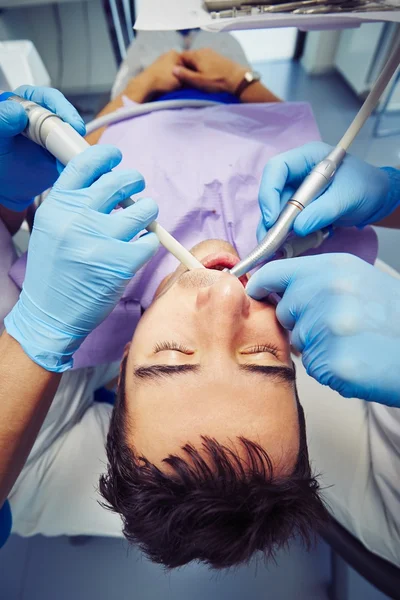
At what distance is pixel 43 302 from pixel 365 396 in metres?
0.59

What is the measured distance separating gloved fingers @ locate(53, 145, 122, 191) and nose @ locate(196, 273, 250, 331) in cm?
31

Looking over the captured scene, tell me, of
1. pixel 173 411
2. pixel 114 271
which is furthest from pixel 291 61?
pixel 173 411

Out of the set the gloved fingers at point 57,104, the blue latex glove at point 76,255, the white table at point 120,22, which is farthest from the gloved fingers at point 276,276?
the white table at point 120,22

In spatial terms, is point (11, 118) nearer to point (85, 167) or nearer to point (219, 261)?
point (85, 167)

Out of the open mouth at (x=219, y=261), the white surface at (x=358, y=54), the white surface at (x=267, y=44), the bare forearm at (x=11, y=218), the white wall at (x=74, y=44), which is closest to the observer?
the open mouth at (x=219, y=261)

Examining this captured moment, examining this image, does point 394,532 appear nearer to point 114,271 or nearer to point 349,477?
point 349,477

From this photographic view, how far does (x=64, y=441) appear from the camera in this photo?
1.13 m

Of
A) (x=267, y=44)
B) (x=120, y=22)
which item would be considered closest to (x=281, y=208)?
(x=120, y=22)

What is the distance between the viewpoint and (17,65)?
1.42 metres

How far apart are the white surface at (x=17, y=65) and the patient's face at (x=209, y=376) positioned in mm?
1148

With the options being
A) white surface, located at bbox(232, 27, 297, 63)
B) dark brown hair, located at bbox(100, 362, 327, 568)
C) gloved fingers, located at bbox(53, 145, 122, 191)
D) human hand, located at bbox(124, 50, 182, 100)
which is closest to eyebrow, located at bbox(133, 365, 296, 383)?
dark brown hair, located at bbox(100, 362, 327, 568)

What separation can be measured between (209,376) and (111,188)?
392 mm

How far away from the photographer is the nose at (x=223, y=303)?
69 centimetres

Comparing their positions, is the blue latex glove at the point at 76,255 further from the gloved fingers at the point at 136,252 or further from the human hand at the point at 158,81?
the human hand at the point at 158,81
